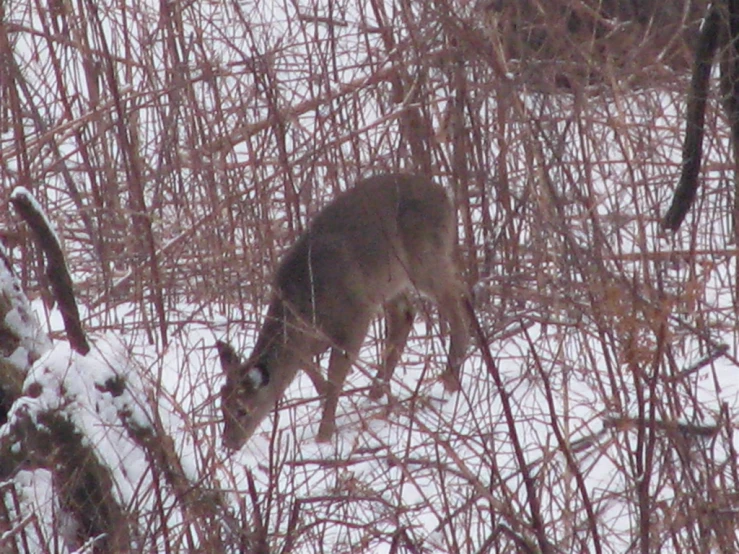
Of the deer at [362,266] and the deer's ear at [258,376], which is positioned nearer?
the deer's ear at [258,376]

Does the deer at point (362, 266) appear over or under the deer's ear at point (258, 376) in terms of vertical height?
over

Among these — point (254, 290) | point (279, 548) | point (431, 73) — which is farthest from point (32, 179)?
point (279, 548)

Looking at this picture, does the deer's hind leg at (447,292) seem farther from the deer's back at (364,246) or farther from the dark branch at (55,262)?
the dark branch at (55,262)

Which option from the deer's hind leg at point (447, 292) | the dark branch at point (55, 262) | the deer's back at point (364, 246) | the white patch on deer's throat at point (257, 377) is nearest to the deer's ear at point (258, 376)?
the white patch on deer's throat at point (257, 377)

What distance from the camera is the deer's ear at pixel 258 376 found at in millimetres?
6465

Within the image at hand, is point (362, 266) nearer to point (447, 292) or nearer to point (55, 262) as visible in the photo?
point (447, 292)

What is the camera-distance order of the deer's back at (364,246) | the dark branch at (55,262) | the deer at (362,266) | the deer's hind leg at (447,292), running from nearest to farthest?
1. the dark branch at (55,262)
2. the deer's hind leg at (447,292)
3. the deer at (362,266)
4. the deer's back at (364,246)

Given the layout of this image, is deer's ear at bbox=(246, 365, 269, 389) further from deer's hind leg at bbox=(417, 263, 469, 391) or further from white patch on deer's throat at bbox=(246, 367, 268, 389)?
deer's hind leg at bbox=(417, 263, 469, 391)

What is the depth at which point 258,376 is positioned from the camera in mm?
6547

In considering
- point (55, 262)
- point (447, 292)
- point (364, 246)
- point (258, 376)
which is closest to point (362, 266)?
point (364, 246)

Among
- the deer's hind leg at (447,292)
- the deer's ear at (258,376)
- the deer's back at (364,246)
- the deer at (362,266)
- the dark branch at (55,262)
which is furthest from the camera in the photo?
the deer's back at (364,246)

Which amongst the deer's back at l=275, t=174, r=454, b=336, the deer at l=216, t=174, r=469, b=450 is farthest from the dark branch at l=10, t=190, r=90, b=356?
the deer's back at l=275, t=174, r=454, b=336

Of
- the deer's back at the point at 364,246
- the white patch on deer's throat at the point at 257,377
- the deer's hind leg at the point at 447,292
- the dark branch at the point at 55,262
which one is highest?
the deer's back at the point at 364,246

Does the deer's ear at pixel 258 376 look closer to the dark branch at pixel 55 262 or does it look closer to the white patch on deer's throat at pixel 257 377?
the white patch on deer's throat at pixel 257 377
